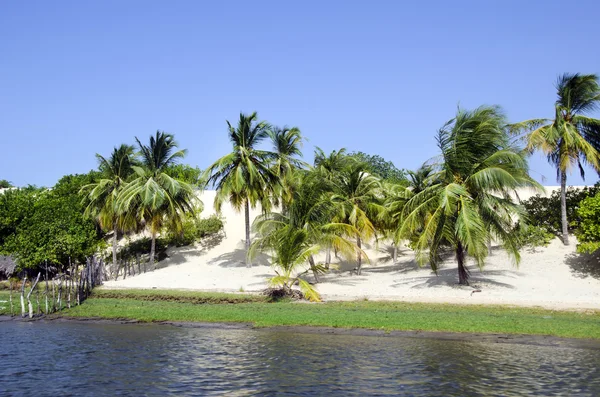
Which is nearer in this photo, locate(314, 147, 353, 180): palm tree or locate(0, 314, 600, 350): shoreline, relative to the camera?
locate(0, 314, 600, 350): shoreline

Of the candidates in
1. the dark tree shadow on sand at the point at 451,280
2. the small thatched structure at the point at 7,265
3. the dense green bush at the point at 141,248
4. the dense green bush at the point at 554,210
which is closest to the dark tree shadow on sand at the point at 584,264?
the dark tree shadow on sand at the point at 451,280

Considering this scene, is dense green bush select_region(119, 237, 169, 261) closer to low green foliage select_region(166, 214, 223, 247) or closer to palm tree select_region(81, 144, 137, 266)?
low green foliage select_region(166, 214, 223, 247)

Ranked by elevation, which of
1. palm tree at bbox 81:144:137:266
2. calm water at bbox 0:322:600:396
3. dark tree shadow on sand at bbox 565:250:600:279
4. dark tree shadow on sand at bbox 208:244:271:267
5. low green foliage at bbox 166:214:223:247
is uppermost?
palm tree at bbox 81:144:137:266

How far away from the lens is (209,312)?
2434cm

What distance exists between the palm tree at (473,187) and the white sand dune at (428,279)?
5.45ft

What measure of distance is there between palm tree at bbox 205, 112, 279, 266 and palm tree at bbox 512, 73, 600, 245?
1647cm

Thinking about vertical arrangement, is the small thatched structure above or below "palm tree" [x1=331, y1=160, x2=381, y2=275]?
below

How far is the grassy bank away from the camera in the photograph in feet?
63.8

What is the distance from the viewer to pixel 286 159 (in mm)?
38531

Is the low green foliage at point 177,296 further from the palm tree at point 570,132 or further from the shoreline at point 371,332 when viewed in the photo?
the palm tree at point 570,132

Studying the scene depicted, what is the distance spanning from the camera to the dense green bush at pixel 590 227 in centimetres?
2744

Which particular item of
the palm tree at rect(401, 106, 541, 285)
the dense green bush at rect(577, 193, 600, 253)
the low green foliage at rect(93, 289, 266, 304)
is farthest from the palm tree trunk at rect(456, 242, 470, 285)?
the low green foliage at rect(93, 289, 266, 304)

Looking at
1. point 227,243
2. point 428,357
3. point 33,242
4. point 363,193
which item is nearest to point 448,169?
point 363,193

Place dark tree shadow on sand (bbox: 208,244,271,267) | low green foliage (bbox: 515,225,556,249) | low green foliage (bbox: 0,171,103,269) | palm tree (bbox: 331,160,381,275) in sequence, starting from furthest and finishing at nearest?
dark tree shadow on sand (bbox: 208,244,271,267), low green foliage (bbox: 0,171,103,269), palm tree (bbox: 331,160,381,275), low green foliage (bbox: 515,225,556,249)
